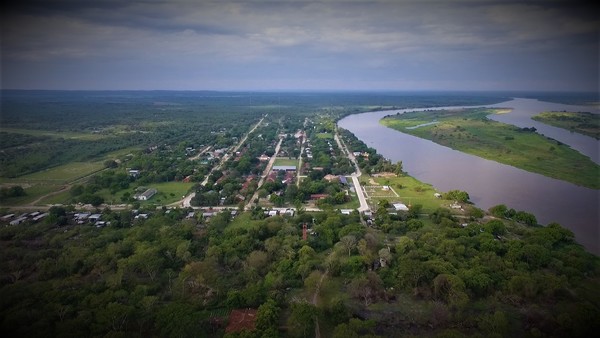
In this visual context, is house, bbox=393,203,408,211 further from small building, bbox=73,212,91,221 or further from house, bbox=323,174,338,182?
small building, bbox=73,212,91,221

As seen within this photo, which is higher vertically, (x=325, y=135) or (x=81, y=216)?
(x=325, y=135)

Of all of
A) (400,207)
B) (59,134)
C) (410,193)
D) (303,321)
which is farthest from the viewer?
(59,134)

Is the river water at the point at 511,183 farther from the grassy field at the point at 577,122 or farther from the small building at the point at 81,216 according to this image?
the small building at the point at 81,216

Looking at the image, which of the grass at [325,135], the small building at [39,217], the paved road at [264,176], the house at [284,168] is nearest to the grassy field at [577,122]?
the grass at [325,135]

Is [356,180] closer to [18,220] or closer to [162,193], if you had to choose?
[162,193]

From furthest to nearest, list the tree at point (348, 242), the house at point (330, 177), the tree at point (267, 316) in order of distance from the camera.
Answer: the house at point (330, 177), the tree at point (348, 242), the tree at point (267, 316)

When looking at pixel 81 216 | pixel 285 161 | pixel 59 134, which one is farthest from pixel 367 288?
pixel 59 134
